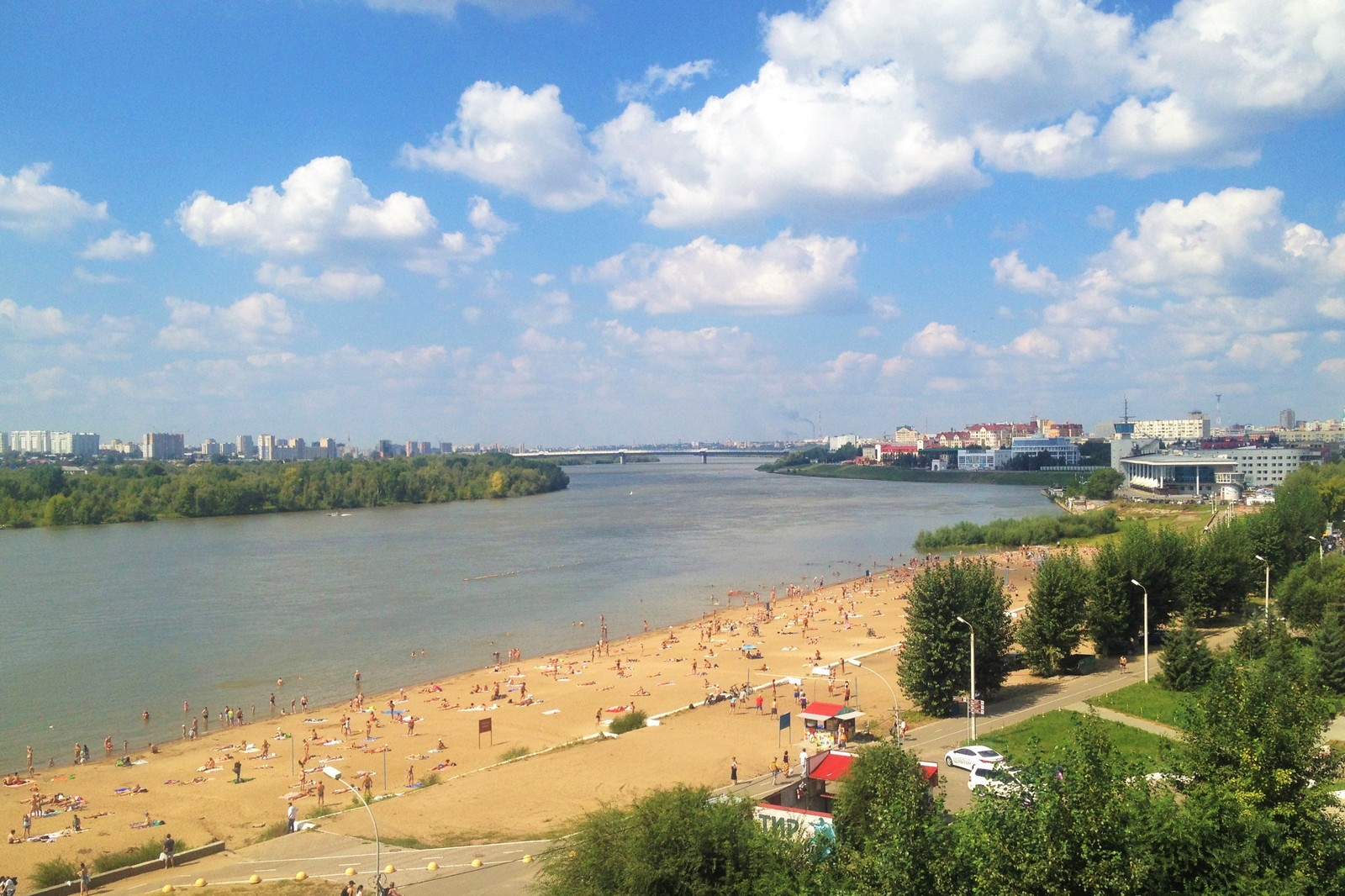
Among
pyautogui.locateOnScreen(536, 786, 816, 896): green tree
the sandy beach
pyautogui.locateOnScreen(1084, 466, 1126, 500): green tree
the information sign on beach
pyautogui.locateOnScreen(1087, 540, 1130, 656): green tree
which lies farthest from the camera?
pyautogui.locateOnScreen(1084, 466, 1126, 500): green tree

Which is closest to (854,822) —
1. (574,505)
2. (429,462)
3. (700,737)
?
(700,737)

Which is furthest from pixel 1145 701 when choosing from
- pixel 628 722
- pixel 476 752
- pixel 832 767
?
pixel 476 752

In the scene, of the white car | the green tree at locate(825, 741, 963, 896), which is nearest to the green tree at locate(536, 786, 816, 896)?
the green tree at locate(825, 741, 963, 896)

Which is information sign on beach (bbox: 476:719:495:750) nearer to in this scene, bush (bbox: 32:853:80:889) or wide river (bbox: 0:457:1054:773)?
wide river (bbox: 0:457:1054:773)

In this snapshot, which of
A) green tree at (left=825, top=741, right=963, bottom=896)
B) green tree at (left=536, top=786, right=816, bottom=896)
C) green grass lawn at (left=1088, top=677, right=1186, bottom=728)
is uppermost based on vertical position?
green tree at (left=825, top=741, right=963, bottom=896)

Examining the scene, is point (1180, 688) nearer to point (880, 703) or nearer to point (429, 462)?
point (880, 703)
